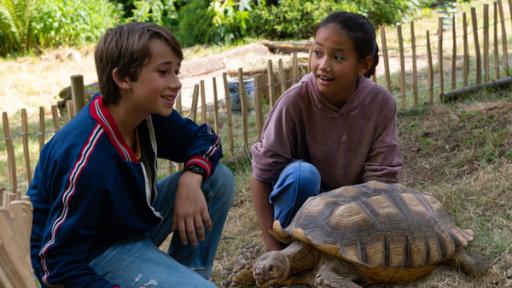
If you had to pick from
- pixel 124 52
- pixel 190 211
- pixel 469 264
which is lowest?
pixel 469 264

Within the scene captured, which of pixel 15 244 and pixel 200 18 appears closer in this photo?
pixel 15 244

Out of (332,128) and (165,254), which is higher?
(332,128)

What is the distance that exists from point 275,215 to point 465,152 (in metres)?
2.19

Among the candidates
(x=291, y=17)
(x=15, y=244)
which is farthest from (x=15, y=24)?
(x=15, y=244)

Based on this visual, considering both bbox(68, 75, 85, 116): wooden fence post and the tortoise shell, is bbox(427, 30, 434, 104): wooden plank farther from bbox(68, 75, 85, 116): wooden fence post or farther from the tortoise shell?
bbox(68, 75, 85, 116): wooden fence post

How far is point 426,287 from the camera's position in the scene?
12.0ft

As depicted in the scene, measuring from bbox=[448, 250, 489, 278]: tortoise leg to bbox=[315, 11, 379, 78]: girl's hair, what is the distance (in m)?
1.10

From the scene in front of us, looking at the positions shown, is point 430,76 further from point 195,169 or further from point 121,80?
point 121,80

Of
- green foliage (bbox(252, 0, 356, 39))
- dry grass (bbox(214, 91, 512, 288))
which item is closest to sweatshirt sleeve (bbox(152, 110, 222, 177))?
dry grass (bbox(214, 91, 512, 288))

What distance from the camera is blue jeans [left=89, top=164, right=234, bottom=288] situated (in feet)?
9.61

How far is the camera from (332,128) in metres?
A: 3.93

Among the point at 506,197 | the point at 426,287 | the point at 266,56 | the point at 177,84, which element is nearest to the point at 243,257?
the point at 426,287

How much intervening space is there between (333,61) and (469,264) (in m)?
1.20

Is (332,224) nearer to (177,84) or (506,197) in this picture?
(177,84)
